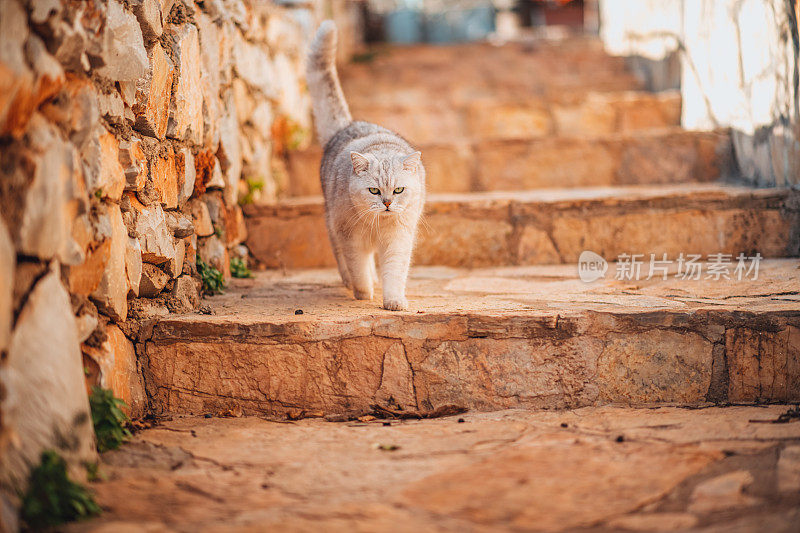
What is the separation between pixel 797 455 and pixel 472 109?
372 cm

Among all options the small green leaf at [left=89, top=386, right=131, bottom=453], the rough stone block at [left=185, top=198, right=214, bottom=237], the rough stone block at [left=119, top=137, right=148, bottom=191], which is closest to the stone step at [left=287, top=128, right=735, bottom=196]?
the rough stone block at [left=185, top=198, right=214, bottom=237]

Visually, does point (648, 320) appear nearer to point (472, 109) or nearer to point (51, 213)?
point (51, 213)

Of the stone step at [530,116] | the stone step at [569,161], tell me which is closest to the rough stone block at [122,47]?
the stone step at [569,161]

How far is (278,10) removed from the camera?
182 inches

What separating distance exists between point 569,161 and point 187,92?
2.53 metres

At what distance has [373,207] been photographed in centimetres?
280

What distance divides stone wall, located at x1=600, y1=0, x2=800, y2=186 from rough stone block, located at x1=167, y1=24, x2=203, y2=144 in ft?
9.12

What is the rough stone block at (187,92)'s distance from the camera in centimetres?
270

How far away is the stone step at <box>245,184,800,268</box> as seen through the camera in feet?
11.6

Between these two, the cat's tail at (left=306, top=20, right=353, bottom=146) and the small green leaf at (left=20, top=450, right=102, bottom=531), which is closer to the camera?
the small green leaf at (left=20, top=450, right=102, bottom=531)

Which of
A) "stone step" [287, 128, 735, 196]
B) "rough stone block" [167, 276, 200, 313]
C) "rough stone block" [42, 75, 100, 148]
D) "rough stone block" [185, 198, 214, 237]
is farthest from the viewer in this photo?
"stone step" [287, 128, 735, 196]

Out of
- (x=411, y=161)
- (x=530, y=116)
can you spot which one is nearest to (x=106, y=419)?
(x=411, y=161)

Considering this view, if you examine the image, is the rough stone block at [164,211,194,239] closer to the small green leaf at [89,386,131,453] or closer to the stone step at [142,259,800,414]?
the stone step at [142,259,800,414]

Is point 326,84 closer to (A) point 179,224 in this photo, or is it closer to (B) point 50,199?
(A) point 179,224
